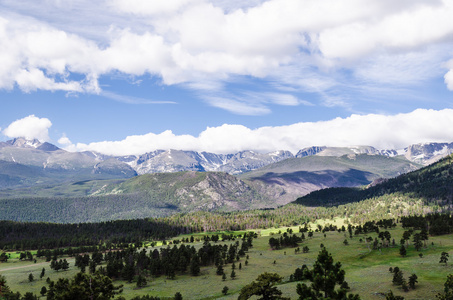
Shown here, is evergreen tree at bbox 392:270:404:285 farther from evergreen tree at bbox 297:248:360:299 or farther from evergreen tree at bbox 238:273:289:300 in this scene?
evergreen tree at bbox 297:248:360:299

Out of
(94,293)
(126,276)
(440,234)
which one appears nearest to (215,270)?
(126,276)

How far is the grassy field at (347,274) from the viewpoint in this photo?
9806cm

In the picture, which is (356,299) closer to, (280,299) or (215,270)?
(280,299)

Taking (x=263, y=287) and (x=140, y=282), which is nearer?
(x=263, y=287)

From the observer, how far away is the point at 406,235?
164500 millimetres

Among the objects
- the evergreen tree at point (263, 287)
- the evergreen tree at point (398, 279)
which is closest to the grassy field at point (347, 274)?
the evergreen tree at point (398, 279)

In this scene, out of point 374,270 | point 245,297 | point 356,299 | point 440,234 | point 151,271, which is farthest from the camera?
point 440,234

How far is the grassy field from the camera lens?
322ft

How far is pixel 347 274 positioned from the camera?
124 m

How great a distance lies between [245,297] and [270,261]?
111036mm

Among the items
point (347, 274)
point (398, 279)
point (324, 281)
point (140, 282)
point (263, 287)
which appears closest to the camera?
point (324, 281)

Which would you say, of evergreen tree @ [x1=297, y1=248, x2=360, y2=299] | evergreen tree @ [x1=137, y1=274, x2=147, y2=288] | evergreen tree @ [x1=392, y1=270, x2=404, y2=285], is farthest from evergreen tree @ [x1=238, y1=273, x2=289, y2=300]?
evergreen tree @ [x1=137, y1=274, x2=147, y2=288]

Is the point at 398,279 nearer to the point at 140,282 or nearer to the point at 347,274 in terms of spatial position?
the point at 347,274

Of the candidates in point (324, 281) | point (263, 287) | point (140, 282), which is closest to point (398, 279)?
point (263, 287)
